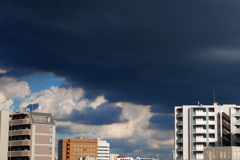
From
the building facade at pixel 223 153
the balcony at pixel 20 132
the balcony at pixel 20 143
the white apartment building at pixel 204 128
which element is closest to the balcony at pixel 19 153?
the balcony at pixel 20 143

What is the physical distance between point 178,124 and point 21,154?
73621 mm

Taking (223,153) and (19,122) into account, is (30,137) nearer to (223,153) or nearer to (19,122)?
(19,122)

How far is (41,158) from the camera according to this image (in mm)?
153625

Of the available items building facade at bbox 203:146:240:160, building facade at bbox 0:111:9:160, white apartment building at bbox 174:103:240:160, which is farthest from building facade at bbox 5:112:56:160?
building facade at bbox 203:146:240:160

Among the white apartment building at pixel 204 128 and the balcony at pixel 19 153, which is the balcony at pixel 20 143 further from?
the white apartment building at pixel 204 128

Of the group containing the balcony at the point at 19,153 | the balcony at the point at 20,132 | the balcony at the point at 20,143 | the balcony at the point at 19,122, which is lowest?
the balcony at the point at 19,153

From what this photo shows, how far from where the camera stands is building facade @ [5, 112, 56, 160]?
151750 mm

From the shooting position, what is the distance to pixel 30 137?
153m

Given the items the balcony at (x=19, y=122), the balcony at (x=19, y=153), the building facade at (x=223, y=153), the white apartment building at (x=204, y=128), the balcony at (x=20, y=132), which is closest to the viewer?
the building facade at (x=223, y=153)

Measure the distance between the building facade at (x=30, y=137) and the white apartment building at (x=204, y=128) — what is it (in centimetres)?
6069

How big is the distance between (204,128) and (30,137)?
78.8 metres

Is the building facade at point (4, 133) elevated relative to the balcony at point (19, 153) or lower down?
elevated

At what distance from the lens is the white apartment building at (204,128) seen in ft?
545

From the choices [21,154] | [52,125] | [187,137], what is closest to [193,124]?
[187,137]
